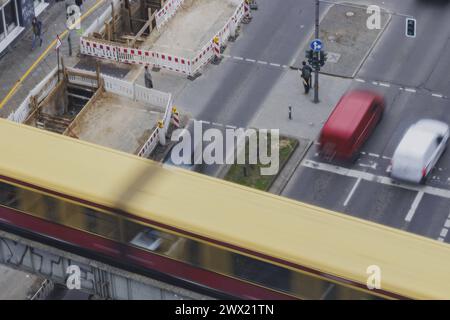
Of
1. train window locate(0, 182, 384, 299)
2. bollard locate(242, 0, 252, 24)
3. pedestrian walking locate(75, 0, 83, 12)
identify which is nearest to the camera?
train window locate(0, 182, 384, 299)

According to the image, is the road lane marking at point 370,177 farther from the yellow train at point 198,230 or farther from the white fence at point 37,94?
the yellow train at point 198,230

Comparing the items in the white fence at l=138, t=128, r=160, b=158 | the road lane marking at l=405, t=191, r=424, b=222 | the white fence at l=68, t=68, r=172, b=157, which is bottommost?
the road lane marking at l=405, t=191, r=424, b=222

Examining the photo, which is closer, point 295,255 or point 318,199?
point 295,255

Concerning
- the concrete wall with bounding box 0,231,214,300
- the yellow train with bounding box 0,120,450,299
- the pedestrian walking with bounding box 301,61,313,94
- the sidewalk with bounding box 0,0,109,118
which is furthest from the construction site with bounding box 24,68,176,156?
the yellow train with bounding box 0,120,450,299

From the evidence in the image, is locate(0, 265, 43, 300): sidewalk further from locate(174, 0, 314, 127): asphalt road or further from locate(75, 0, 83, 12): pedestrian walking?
locate(75, 0, 83, 12): pedestrian walking
